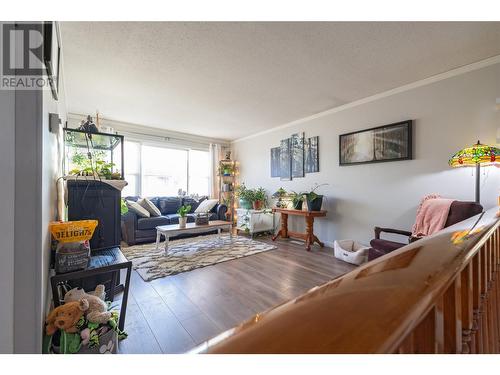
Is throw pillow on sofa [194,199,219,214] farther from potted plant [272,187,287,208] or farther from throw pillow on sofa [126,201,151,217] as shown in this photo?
potted plant [272,187,287,208]

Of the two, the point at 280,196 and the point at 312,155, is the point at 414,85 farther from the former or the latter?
the point at 280,196

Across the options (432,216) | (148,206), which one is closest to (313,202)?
(432,216)

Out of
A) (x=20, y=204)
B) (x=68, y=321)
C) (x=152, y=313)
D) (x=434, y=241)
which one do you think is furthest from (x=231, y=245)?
Answer: (x=434, y=241)

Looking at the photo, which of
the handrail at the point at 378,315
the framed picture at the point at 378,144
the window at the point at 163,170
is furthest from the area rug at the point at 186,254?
the handrail at the point at 378,315

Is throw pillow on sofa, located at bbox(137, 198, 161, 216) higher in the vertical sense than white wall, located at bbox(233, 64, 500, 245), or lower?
lower

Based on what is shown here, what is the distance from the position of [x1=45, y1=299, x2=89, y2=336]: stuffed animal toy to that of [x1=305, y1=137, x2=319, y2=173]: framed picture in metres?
3.85

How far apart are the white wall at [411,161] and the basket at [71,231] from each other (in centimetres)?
349

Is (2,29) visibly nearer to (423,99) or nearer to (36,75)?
(36,75)

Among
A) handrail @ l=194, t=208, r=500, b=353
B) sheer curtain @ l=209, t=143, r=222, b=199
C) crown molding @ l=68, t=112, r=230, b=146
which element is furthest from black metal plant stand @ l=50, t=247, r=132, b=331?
sheer curtain @ l=209, t=143, r=222, b=199

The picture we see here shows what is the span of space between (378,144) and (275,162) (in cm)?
220

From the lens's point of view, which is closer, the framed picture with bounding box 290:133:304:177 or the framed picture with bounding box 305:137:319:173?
the framed picture with bounding box 305:137:319:173

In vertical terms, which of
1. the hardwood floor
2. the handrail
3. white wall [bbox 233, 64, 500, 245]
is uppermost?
white wall [bbox 233, 64, 500, 245]

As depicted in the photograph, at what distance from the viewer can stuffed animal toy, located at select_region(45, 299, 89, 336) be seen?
1049 mm

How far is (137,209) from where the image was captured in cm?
402
